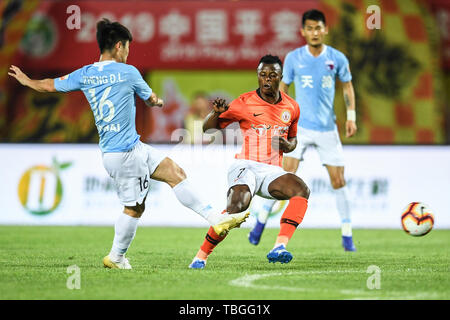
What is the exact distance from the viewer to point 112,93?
19.7 ft

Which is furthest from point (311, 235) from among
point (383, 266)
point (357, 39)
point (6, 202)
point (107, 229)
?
point (357, 39)

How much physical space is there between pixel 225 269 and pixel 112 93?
64.1 inches

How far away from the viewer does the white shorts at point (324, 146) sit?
325 inches

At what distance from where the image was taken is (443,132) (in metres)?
17.5

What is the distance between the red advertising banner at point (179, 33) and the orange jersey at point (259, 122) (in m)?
10.4

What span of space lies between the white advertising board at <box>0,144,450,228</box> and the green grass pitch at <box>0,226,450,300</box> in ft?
4.34

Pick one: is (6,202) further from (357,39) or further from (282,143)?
(357,39)

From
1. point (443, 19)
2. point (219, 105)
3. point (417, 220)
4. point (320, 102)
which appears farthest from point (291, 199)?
point (443, 19)

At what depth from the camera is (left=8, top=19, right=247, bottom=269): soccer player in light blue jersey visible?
6.01 meters

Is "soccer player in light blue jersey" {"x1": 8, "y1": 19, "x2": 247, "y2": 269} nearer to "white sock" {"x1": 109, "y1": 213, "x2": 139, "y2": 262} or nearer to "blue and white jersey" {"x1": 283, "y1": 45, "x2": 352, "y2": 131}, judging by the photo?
"white sock" {"x1": 109, "y1": 213, "x2": 139, "y2": 262}

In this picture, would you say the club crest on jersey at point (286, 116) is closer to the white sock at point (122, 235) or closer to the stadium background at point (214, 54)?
the white sock at point (122, 235)

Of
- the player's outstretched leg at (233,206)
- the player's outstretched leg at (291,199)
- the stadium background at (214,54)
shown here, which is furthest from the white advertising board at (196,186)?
the player's outstretched leg at (233,206)
